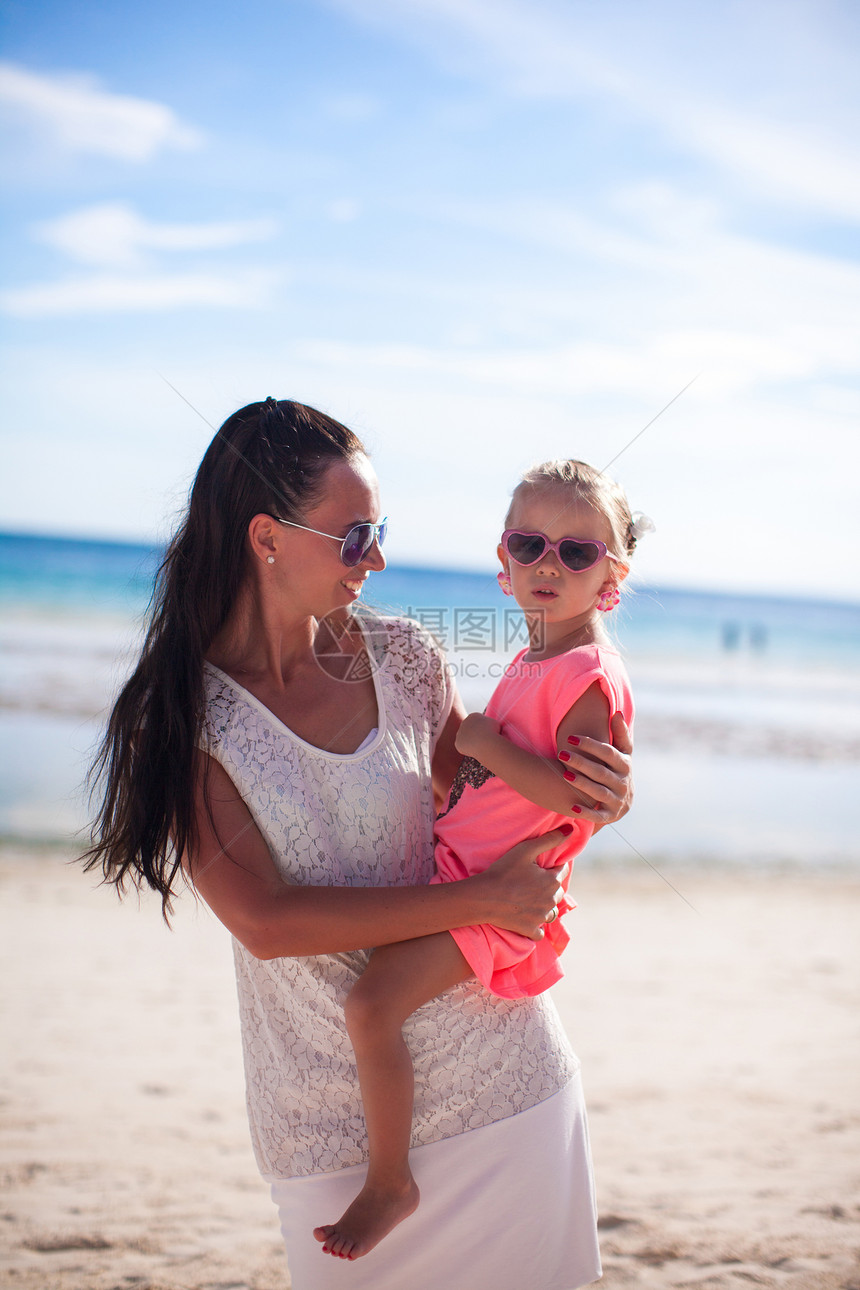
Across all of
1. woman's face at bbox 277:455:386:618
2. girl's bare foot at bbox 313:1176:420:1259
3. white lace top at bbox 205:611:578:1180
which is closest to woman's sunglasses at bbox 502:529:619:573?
woman's face at bbox 277:455:386:618

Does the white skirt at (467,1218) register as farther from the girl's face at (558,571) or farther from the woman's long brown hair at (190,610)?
the girl's face at (558,571)

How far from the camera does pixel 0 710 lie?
1201 centimetres

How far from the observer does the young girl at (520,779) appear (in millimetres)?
1816

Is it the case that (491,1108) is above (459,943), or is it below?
below

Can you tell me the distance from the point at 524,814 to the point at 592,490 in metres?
0.82

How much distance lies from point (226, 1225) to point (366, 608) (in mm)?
2653

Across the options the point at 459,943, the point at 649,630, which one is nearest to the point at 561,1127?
the point at 459,943

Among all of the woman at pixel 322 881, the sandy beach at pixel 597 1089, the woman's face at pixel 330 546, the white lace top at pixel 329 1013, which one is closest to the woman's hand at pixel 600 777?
Result: the woman at pixel 322 881

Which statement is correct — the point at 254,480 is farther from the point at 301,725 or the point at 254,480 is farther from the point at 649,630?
the point at 649,630

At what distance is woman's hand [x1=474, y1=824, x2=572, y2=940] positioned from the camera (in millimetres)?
1858

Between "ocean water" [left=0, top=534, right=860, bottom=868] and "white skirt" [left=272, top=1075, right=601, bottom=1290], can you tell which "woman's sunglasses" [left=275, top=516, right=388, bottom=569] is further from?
"white skirt" [left=272, top=1075, right=601, bottom=1290]

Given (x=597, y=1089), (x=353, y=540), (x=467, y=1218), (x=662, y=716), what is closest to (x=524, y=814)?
(x=353, y=540)

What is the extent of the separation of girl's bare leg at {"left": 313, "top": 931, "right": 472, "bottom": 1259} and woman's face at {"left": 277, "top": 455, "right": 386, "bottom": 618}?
2.59ft

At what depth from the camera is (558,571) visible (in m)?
2.31
